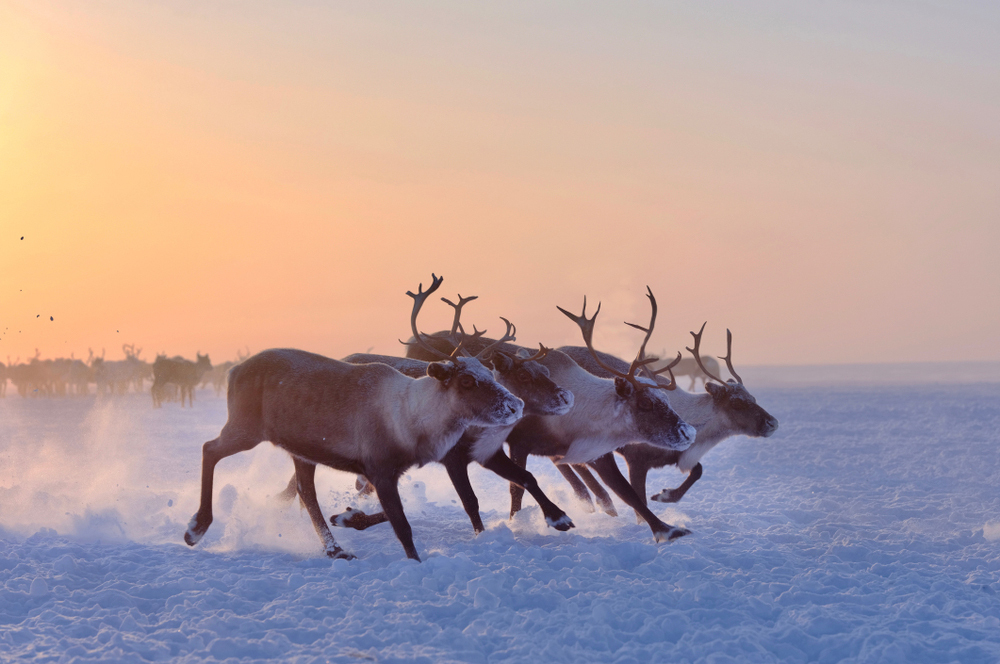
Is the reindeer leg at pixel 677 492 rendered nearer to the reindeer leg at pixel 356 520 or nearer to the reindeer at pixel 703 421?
the reindeer at pixel 703 421

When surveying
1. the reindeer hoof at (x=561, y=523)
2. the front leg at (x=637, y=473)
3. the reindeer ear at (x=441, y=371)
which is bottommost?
the reindeer hoof at (x=561, y=523)

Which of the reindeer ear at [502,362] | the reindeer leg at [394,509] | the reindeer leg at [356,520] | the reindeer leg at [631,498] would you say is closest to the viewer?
the reindeer leg at [394,509]

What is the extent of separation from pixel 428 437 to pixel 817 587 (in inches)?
137

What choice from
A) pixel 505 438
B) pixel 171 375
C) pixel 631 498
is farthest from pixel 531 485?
pixel 171 375

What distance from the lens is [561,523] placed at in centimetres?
812

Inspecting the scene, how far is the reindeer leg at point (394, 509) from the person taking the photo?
7172mm

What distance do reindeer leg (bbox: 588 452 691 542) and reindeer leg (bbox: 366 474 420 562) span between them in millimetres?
2310

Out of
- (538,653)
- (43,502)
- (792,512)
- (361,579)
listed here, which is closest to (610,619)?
(538,653)

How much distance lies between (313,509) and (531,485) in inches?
83.9

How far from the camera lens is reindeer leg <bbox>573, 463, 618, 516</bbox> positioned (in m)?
10.1

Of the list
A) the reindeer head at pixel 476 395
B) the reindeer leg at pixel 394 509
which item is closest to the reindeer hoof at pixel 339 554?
the reindeer leg at pixel 394 509

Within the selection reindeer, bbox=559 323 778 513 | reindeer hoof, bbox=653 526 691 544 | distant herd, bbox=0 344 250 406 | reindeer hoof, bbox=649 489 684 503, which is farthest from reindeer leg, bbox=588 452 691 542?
distant herd, bbox=0 344 250 406

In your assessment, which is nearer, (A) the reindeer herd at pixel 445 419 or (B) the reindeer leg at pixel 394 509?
(B) the reindeer leg at pixel 394 509

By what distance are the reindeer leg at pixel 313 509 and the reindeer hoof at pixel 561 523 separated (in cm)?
197
